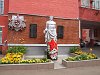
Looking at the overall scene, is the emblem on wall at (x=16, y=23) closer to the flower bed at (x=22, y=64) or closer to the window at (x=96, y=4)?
the flower bed at (x=22, y=64)

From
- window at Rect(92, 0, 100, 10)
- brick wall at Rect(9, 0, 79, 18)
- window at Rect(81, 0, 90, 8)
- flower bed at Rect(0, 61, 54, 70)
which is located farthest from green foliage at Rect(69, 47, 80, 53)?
flower bed at Rect(0, 61, 54, 70)

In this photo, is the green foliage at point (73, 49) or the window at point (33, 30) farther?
the green foliage at point (73, 49)

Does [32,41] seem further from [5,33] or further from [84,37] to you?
[84,37]

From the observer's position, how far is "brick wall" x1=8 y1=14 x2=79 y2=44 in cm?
1956

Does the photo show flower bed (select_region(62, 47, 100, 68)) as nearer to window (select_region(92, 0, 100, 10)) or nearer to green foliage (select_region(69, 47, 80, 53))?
green foliage (select_region(69, 47, 80, 53))

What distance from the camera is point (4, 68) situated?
12.3m

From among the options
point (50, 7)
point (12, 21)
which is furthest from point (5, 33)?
point (50, 7)

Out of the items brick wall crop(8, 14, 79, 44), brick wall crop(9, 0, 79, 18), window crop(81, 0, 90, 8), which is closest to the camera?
brick wall crop(8, 14, 79, 44)

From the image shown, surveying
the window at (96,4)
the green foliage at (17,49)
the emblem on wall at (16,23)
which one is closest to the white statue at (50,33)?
the green foliage at (17,49)

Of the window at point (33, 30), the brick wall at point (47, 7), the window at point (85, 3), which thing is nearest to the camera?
the brick wall at point (47, 7)

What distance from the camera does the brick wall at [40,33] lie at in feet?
64.2

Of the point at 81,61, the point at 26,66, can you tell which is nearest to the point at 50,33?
the point at 81,61

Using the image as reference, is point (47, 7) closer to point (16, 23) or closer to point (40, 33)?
point (40, 33)

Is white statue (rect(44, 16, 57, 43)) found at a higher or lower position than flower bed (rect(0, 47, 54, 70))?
higher
